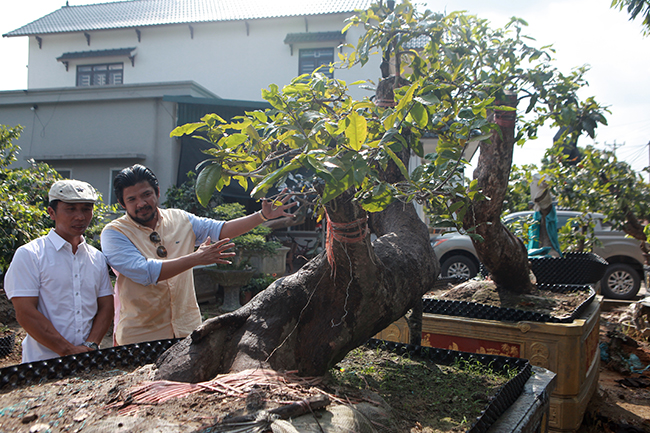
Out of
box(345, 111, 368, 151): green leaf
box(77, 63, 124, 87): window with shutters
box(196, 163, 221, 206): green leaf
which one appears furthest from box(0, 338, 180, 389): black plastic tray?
box(77, 63, 124, 87): window with shutters

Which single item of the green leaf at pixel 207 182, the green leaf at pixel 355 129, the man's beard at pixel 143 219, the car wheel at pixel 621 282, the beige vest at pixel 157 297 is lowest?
the car wheel at pixel 621 282

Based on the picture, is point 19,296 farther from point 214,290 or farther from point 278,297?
point 214,290

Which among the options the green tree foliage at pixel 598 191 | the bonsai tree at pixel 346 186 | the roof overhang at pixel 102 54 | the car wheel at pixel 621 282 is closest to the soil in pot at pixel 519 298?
the green tree foliage at pixel 598 191

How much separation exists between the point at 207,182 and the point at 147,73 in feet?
47.4

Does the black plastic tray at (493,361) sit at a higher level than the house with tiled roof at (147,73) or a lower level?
lower

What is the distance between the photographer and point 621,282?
874 cm

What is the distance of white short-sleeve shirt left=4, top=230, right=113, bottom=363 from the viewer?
2.12m

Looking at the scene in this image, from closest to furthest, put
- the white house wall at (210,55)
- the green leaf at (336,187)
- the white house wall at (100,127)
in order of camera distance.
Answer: the green leaf at (336,187)
the white house wall at (100,127)
the white house wall at (210,55)

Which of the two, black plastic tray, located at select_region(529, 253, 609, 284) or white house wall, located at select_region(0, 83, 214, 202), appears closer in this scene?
black plastic tray, located at select_region(529, 253, 609, 284)

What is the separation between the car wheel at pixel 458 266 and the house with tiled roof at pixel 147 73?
17.1 feet

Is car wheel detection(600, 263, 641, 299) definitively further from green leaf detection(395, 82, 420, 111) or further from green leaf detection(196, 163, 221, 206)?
green leaf detection(196, 163, 221, 206)

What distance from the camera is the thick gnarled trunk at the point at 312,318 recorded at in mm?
1694

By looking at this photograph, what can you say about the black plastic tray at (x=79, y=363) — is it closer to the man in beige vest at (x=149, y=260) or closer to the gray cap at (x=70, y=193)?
the man in beige vest at (x=149, y=260)

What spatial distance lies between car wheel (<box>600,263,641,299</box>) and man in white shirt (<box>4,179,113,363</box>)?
937cm
